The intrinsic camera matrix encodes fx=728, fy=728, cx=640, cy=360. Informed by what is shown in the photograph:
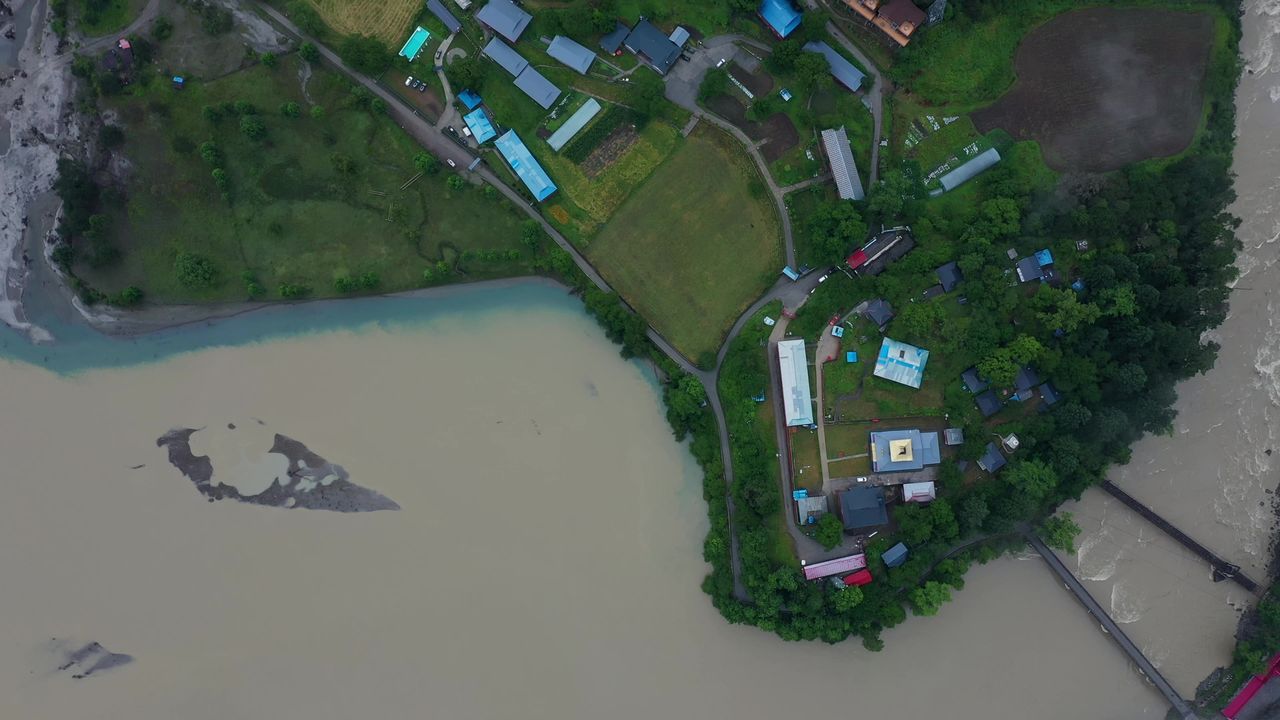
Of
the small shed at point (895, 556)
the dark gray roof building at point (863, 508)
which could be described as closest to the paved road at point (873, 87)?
the dark gray roof building at point (863, 508)

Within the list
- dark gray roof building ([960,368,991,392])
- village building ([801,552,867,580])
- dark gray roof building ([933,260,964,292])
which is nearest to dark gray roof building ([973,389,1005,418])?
dark gray roof building ([960,368,991,392])

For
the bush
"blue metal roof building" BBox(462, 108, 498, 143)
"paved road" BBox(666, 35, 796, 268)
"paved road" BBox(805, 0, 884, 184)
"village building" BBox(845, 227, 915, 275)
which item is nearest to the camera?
"village building" BBox(845, 227, 915, 275)

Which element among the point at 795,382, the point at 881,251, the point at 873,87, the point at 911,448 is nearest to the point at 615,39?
the point at 873,87

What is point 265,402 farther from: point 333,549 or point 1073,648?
point 1073,648

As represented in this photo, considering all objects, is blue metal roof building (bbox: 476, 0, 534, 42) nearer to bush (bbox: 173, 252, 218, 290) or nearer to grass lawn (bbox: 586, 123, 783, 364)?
grass lawn (bbox: 586, 123, 783, 364)

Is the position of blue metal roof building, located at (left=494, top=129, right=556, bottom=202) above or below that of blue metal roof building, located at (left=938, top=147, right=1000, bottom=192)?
below

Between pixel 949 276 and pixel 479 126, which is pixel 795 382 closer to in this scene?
pixel 949 276
